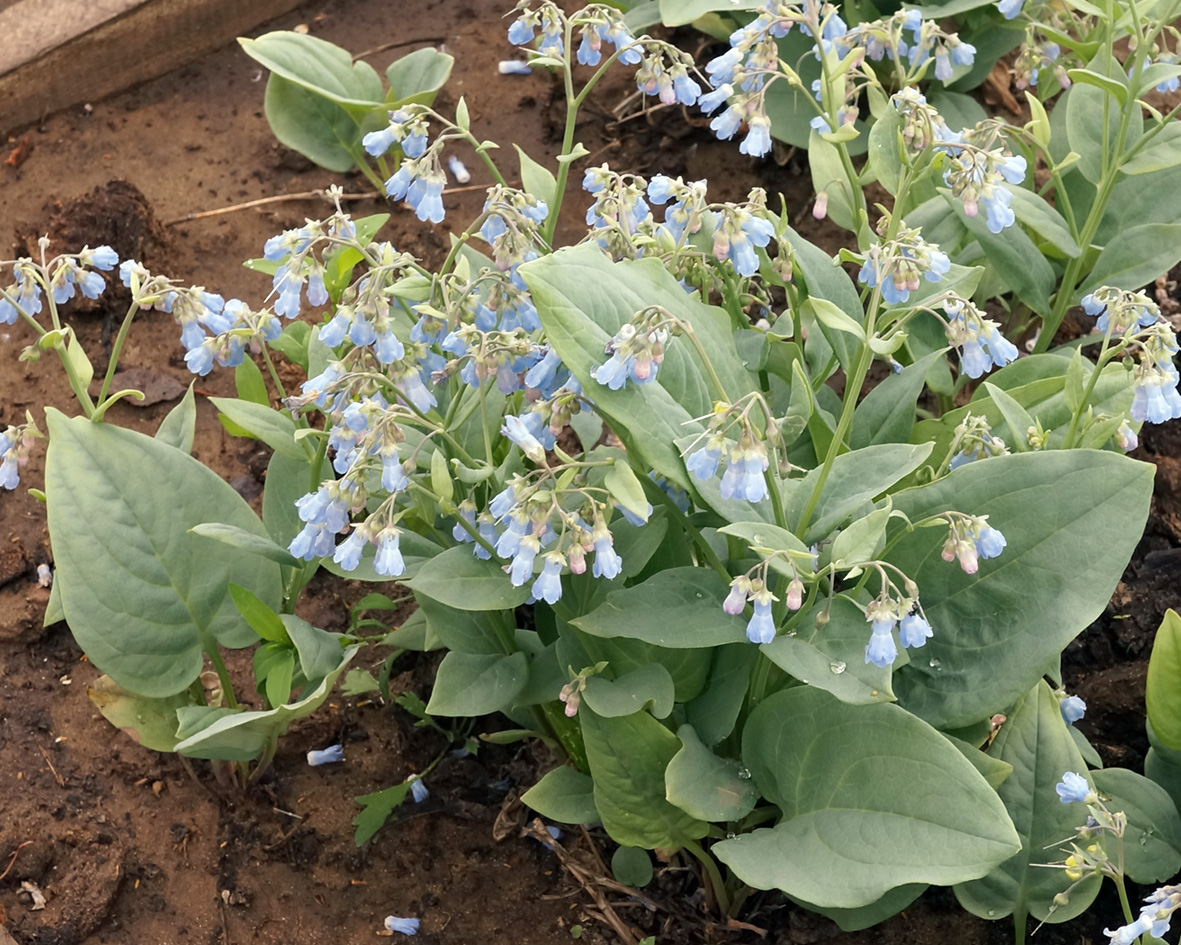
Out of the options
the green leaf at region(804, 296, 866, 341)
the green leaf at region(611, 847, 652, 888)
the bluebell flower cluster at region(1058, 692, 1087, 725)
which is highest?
the green leaf at region(804, 296, 866, 341)

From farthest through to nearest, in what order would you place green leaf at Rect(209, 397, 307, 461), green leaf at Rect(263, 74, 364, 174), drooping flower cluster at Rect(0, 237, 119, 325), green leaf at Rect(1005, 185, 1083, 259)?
green leaf at Rect(263, 74, 364, 174), green leaf at Rect(1005, 185, 1083, 259), green leaf at Rect(209, 397, 307, 461), drooping flower cluster at Rect(0, 237, 119, 325)

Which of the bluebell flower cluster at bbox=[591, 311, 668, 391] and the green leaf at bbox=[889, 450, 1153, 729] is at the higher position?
the bluebell flower cluster at bbox=[591, 311, 668, 391]

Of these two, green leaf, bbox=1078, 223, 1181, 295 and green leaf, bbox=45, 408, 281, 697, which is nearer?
green leaf, bbox=45, 408, 281, 697

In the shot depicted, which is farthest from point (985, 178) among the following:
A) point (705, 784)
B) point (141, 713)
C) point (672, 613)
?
point (141, 713)

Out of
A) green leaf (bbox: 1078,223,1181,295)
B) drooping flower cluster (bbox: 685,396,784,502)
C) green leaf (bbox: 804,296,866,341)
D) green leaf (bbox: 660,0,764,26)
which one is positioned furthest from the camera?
green leaf (bbox: 660,0,764,26)

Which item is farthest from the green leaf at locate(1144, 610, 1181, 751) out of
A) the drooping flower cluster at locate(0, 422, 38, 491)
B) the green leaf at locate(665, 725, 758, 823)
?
→ the drooping flower cluster at locate(0, 422, 38, 491)

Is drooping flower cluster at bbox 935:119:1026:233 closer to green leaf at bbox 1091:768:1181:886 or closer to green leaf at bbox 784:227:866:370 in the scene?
green leaf at bbox 784:227:866:370

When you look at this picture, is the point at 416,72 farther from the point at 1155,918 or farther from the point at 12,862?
the point at 1155,918
